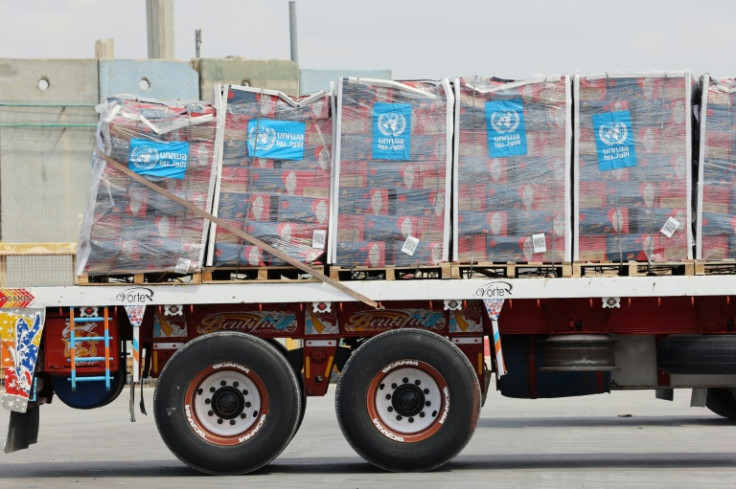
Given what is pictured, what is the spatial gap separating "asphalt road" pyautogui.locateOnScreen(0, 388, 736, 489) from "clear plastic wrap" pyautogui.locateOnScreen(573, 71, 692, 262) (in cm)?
213

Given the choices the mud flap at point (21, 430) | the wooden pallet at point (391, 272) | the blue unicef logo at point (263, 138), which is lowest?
the mud flap at point (21, 430)

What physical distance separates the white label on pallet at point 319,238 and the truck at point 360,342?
227mm

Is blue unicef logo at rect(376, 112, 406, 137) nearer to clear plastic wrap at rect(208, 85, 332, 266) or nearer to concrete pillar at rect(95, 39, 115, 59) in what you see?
clear plastic wrap at rect(208, 85, 332, 266)

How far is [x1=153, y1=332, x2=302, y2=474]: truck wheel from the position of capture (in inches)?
477

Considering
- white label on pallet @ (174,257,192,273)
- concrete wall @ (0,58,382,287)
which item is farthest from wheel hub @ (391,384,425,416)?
concrete wall @ (0,58,382,287)

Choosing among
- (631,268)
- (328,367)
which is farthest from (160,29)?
(631,268)

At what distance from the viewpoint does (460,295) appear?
1212cm

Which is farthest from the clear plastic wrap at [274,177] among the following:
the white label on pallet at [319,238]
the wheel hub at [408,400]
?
the wheel hub at [408,400]

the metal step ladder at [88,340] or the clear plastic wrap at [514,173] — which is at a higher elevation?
the clear plastic wrap at [514,173]

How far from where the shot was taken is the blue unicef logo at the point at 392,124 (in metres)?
12.4

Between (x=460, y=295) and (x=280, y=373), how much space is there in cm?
182

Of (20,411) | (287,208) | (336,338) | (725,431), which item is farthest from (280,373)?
(725,431)

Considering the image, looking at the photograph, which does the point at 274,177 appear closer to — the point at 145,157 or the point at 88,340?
the point at 145,157

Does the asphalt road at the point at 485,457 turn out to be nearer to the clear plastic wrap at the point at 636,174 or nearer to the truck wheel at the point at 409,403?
the truck wheel at the point at 409,403
